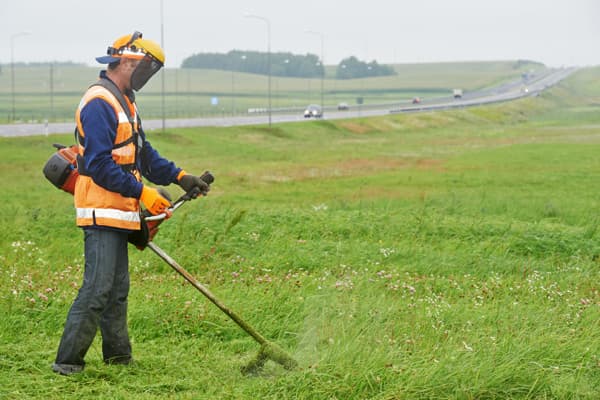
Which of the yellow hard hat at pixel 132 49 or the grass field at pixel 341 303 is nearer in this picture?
the grass field at pixel 341 303

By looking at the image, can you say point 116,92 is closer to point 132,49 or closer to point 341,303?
point 132,49

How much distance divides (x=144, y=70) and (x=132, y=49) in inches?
6.0

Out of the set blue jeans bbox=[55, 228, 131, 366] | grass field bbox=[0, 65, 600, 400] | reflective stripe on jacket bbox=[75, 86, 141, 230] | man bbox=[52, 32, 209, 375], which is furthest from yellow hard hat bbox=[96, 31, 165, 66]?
grass field bbox=[0, 65, 600, 400]

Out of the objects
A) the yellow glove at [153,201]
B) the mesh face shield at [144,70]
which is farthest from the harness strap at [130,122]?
the yellow glove at [153,201]

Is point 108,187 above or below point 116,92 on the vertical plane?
below

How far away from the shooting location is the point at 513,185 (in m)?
23.0

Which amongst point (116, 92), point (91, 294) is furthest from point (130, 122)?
point (91, 294)

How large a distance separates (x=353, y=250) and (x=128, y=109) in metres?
5.06

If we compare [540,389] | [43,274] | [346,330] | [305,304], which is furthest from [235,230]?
[540,389]

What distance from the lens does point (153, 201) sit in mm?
5078

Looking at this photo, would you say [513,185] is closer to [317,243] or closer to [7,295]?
[317,243]

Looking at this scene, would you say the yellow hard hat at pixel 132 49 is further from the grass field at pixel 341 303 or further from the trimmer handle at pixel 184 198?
the grass field at pixel 341 303

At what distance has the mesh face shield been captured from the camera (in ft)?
17.2

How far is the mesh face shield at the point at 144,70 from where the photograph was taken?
5246mm
